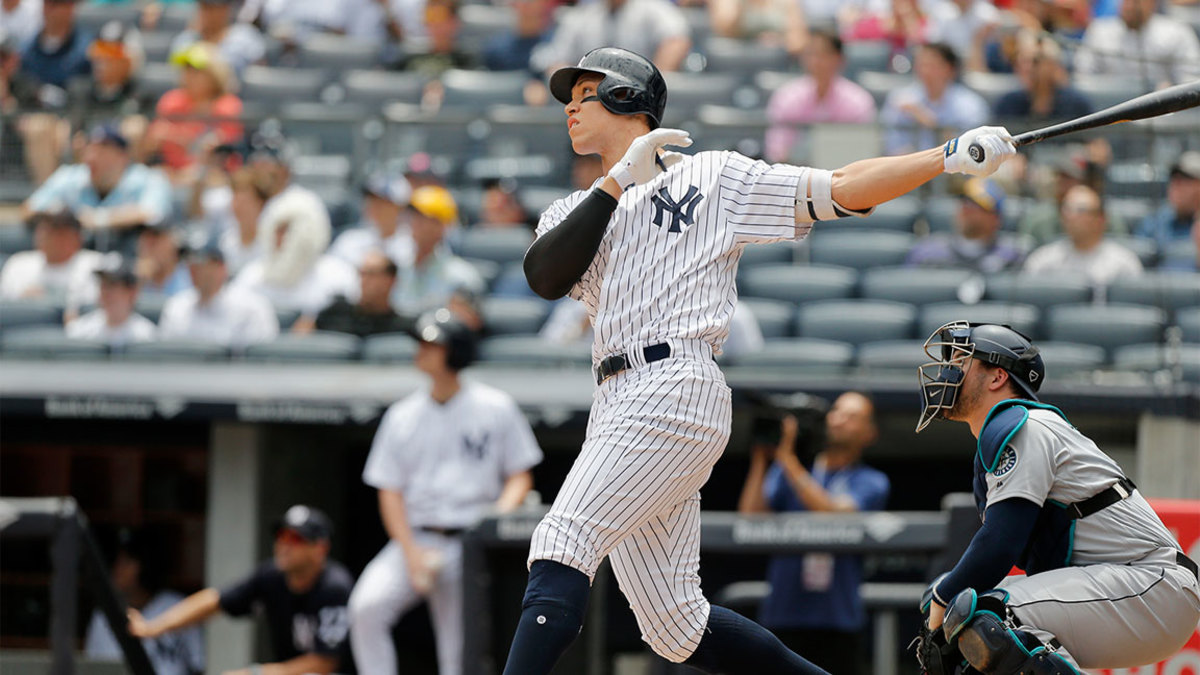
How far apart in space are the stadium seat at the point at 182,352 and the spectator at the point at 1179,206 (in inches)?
158

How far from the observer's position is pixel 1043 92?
784cm

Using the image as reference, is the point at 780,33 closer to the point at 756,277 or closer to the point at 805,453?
the point at 756,277

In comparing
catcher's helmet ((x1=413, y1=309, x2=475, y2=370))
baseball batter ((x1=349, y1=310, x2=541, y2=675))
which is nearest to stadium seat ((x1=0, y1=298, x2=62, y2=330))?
baseball batter ((x1=349, y1=310, x2=541, y2=675))

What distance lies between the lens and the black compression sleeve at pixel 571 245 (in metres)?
3.32

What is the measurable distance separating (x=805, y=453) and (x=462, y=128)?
234 centimetres

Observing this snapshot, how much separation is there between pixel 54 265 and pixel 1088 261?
16.0ft

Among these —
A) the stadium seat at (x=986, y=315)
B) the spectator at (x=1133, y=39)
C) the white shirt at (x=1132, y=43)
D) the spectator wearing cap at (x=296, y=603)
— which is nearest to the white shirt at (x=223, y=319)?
the spectator wearing cap at (x=296, y=603)

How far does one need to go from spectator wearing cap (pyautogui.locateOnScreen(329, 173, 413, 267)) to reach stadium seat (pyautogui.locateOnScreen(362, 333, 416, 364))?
537mm

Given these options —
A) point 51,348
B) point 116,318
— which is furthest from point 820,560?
point 51,348

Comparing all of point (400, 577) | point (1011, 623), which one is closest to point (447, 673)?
point (400, 577)

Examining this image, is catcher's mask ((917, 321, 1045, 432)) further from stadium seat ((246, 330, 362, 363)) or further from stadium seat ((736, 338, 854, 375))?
stadium seat ((246, 330, 362, 363))

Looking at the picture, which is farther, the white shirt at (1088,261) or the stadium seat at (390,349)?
the stadium seat at (390,349)

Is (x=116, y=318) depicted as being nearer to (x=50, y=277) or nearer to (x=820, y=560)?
Answer: (x=50, y=277)

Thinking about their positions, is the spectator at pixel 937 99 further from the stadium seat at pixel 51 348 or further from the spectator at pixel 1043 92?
the stadium seat at pixel 51 348
